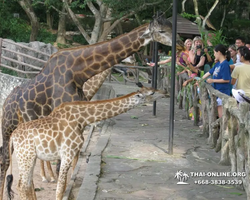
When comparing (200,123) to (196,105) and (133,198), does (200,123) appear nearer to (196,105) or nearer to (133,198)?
(196,105)

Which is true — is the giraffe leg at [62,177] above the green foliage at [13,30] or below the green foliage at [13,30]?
below

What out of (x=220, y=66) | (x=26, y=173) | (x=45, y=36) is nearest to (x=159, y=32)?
(x=220, y=66)

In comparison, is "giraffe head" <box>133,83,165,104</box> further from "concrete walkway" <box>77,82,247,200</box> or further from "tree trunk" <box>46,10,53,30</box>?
"tree trunk" <box>46,10,53,30</box>

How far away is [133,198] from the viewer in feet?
17.7

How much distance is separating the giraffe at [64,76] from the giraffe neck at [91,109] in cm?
73

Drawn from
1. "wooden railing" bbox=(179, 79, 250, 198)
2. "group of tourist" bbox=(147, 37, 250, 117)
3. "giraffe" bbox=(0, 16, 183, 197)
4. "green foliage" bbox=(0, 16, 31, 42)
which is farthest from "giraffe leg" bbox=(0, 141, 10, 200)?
"green foliage" bbox=(0, 16, 31, 42)

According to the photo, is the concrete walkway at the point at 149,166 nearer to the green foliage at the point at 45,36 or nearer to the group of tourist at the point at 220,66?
the group of tourist at the point at 220,66

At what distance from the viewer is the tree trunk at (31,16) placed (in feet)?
87.2

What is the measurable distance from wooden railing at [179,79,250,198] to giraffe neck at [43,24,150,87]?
5.39ft

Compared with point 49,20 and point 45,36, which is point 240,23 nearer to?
point 45,36

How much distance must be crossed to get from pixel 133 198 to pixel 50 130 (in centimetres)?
125

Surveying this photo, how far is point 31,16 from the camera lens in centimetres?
2744

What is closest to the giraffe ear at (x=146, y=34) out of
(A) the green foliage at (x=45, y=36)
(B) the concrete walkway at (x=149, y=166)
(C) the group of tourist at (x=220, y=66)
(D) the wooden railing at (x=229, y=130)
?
(C) the group of tourist at (x=220, y=66)

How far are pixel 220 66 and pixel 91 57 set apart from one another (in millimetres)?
2414
